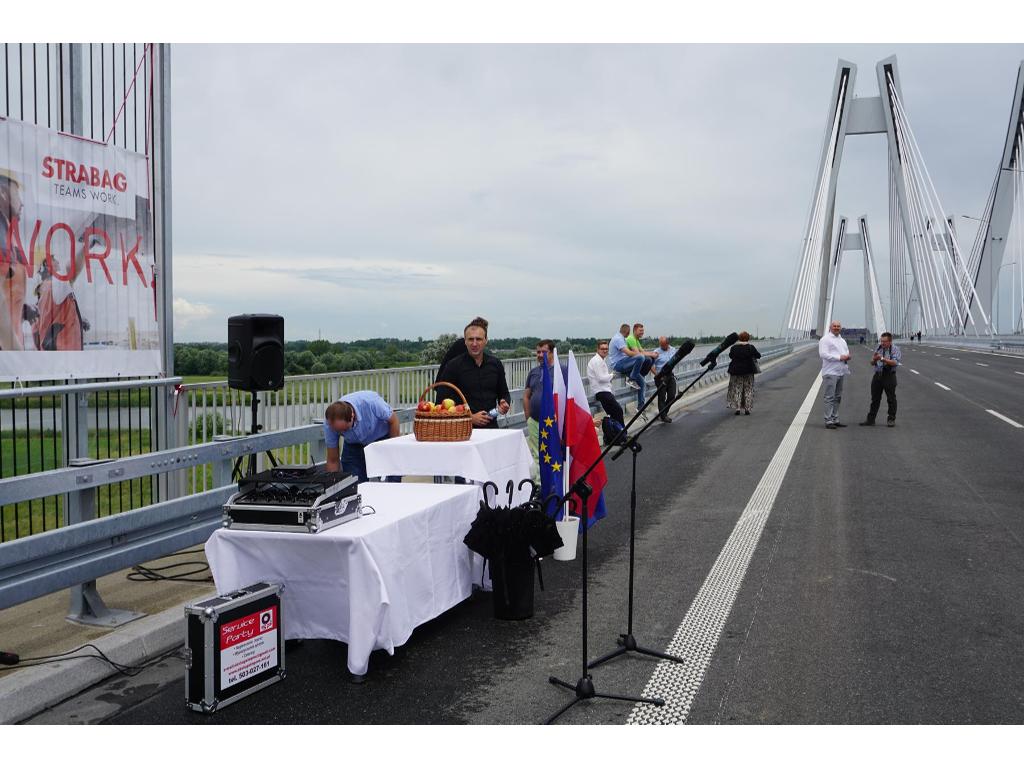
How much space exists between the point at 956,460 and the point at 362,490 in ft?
33.4

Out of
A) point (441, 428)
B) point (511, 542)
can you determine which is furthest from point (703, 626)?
point (441, 428)

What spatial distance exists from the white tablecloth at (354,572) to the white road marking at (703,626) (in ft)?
4.93

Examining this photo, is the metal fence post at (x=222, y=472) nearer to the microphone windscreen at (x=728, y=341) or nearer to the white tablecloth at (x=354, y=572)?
the white tablecloth at (x=354, y=572)

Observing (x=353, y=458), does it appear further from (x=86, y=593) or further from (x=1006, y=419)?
(x=1006, y=419)

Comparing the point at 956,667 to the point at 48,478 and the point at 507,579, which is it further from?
the point at 48,478

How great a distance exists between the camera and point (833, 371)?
60.5 ft

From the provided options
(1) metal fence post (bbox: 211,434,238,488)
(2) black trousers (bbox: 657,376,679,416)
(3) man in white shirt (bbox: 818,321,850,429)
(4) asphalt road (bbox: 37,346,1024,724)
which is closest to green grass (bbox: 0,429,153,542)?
(1) metal fence post (bbox: 211,434,238,488)

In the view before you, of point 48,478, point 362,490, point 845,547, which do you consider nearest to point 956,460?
point 845,547

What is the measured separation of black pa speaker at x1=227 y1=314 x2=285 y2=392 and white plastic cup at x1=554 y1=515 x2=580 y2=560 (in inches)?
103

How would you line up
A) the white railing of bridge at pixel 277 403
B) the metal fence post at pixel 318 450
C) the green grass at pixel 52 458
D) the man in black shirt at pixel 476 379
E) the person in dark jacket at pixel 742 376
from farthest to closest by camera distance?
the person in dark jacket at pixel 742 376, the man in black shirt at pixel 476 379, the metal fence post at pixel 318 450, the white railing of bridge at pixel 277 403, the green grass at pixel 52 458

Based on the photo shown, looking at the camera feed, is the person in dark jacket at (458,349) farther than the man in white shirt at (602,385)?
No

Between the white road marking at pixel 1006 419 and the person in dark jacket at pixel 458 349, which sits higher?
the person in dark jacket at pixel 458 349

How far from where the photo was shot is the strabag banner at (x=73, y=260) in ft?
25.1

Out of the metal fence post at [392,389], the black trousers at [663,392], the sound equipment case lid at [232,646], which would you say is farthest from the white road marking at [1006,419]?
the sound equipment case lid at [232,646]
